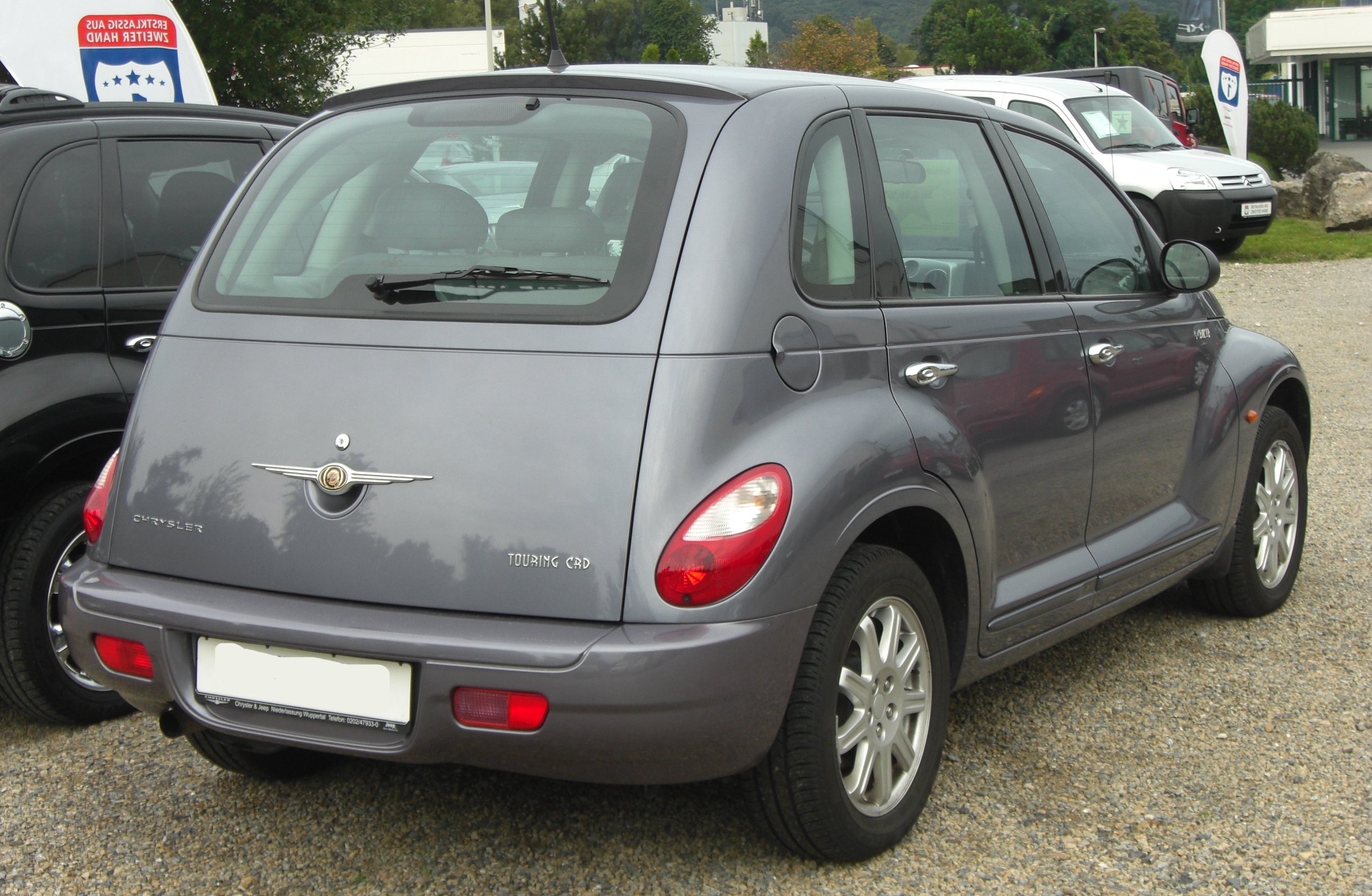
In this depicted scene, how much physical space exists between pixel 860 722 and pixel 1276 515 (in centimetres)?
262

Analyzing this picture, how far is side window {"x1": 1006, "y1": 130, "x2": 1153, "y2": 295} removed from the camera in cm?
391

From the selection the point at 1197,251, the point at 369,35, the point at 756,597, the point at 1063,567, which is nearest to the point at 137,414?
the point at 756,597

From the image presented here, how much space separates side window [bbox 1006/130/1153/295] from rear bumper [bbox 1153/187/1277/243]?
38.3ft

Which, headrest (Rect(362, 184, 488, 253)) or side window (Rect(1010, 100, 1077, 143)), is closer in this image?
headrest (Rect(362, 184, 488, 253))

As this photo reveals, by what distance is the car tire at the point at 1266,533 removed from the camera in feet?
15.4

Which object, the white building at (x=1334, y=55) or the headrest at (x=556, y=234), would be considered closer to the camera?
the headrest at (x=556, y=234)

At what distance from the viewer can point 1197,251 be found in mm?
4230

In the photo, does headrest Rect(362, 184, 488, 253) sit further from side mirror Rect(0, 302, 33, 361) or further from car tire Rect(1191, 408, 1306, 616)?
car tire Rect(1191, 408, 1306, 616)

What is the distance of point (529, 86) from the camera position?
3.11 meters

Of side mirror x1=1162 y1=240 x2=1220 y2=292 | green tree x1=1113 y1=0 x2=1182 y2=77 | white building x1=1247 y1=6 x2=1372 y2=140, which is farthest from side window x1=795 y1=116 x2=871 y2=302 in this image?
green tree x1=1113 y1=0 x2=1182 y2=77

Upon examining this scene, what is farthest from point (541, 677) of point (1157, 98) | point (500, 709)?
point (1157, 98)

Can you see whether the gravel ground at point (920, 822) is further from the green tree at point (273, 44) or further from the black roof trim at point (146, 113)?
the green tree at point (273, 44)


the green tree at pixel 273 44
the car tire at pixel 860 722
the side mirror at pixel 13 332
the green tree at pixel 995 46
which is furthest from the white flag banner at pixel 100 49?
the green tree at pixel 995 46

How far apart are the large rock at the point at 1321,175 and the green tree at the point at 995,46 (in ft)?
227
